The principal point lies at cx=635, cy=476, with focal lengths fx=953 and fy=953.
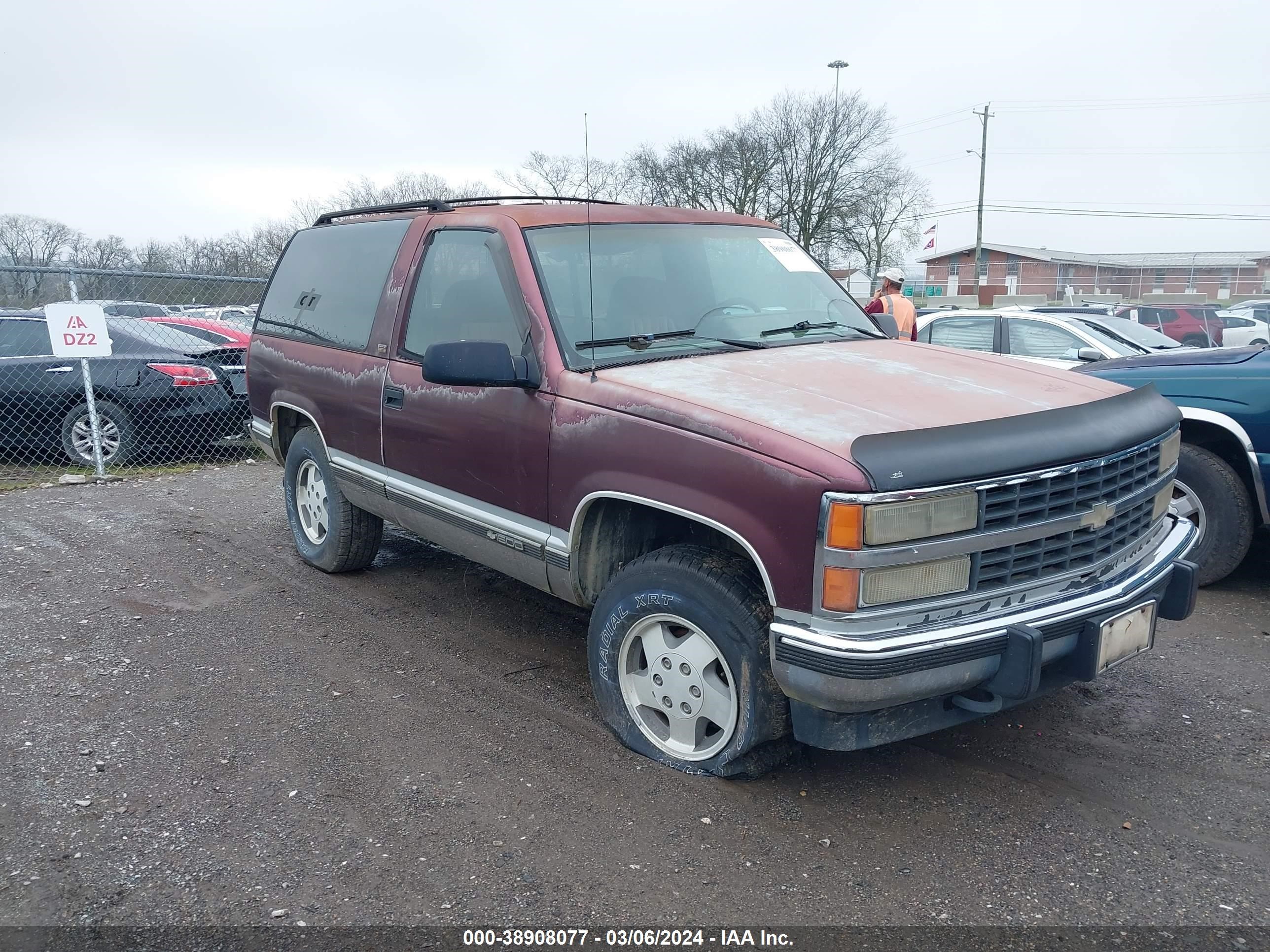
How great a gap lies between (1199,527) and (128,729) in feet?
17.1

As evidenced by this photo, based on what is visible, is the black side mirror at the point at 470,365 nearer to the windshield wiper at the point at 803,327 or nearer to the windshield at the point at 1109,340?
the windshield wiper at the point at 803,327

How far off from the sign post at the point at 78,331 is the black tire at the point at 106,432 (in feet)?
1.81

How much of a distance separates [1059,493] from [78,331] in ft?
25.5

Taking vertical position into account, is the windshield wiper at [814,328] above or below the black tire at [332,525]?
above

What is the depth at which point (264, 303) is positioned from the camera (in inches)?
233

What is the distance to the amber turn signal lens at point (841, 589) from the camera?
2625mm

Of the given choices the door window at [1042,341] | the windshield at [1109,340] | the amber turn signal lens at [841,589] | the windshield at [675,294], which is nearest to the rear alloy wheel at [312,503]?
the windshield at [675,294]

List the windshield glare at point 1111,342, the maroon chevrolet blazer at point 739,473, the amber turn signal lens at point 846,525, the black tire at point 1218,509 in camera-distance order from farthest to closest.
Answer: the windshield glare at point 1111,342, the black tire at point 1218,509, the maroon chevrolet blazer at point 739,473, the amber turn signal lens at point 846,525

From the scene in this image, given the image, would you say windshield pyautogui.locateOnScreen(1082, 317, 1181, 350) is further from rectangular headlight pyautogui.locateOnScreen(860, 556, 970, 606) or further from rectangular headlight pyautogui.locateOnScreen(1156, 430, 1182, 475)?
rectangular headlight pyautogui.locateOnScreen(860, 556, 970, 606)

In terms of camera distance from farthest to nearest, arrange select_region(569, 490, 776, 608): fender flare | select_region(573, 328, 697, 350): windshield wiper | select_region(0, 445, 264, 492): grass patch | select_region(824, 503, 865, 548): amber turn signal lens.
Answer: select_region(0, 445, 264, 492): grass patch → select_region(573, 328, 697, 350): windshield wiper → select_region(569, 490, 776, 608): fender flare → select_region(824, 503, 865, 548): amber turn signal lens

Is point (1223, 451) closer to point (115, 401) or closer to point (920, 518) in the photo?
point (920, 518)

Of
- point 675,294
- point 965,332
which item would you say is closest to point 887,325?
point 675,294

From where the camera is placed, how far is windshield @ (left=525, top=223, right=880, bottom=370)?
148 inches

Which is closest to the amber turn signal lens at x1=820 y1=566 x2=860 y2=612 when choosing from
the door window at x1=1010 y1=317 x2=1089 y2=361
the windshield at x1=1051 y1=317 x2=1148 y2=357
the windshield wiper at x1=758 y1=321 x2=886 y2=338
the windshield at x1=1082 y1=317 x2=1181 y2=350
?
the windshield wiper at x1=758 y1=321 x2=886 y2=338
